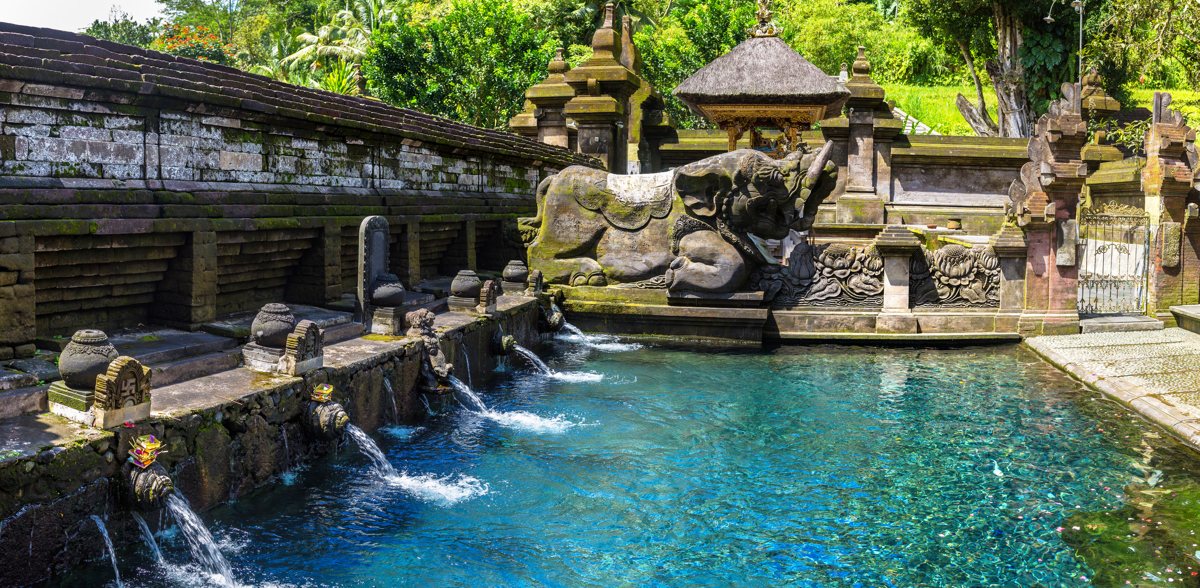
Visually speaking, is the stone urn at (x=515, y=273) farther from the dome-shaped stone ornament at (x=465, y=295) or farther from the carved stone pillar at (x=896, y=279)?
the carved stone pillar at (x=896, y=279)

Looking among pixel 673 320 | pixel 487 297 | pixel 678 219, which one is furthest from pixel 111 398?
pixel 678 219

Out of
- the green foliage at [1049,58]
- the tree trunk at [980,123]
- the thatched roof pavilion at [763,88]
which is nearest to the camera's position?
the thatched roof pavilion at [763,88]

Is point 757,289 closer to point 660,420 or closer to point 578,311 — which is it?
point 578,311

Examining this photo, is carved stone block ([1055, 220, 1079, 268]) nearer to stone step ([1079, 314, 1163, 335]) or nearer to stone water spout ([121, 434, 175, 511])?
stone step ([1079, 314, 1163, 335])

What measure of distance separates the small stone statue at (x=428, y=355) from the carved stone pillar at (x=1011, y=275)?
7.60 m

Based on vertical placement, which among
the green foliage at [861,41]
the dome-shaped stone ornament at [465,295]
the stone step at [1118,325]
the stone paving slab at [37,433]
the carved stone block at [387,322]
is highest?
the green foliage at [861,41]

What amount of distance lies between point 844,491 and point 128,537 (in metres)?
4.62

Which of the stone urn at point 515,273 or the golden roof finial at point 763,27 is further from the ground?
→ the golden roof finial at point 763,27

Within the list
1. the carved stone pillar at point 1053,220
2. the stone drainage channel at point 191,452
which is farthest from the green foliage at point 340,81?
the stone drainage channel at point 191,452

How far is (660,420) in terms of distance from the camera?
7.91m

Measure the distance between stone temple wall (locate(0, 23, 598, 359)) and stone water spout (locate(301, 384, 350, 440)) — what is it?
4.87ft

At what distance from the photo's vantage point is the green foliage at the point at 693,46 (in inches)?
998

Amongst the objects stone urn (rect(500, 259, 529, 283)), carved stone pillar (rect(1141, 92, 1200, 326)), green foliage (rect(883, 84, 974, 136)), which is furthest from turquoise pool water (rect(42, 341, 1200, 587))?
green foliage (rect(883, 84, 974, 136))

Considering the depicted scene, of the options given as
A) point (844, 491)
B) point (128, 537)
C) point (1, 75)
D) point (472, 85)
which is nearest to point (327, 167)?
point (1, 75)
